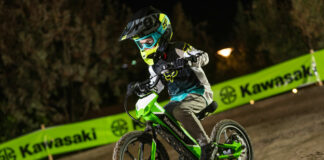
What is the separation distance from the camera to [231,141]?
16.2 ft

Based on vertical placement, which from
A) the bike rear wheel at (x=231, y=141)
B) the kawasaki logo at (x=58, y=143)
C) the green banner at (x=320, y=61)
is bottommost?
the kawasaki logo at (x=58, y=143)

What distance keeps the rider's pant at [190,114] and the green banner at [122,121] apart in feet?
29.7

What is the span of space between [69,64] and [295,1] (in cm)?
1531

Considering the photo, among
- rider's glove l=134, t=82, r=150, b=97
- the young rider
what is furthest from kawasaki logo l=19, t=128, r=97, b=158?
rider's glove l=134, t=82, r=150, b=97

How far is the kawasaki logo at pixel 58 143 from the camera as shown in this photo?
12.3 meters

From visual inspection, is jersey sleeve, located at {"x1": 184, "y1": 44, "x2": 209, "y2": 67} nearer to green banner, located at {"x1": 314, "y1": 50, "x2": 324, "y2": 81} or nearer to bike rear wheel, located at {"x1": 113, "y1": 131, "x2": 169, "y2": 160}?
bike rear wheel, located at {"x1": 113, "y1": 131, "x2": 169, "y2": 160}

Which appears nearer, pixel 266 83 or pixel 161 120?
pixel 161 120

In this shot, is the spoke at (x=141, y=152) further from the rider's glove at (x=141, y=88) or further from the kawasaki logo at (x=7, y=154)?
the kawasaki logo at (x=7, y=154)

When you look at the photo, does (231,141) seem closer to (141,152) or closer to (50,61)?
(141,152)

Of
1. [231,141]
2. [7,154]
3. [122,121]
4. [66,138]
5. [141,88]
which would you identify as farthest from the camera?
[122,121]

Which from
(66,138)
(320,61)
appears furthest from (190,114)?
(320,61)

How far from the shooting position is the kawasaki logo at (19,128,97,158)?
40.5 feet

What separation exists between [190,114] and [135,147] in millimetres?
716

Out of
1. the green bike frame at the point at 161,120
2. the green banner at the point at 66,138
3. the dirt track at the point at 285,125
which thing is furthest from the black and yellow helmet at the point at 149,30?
the green banner at the point at 66,138
